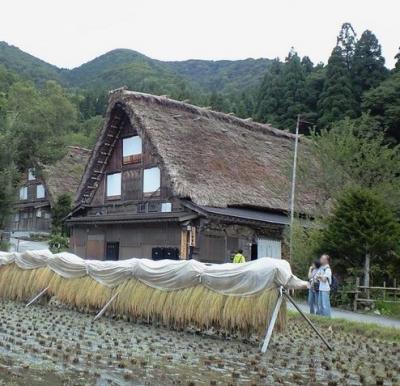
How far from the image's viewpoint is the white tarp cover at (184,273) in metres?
8.71

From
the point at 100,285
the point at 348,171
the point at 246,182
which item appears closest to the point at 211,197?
the point at 246,182

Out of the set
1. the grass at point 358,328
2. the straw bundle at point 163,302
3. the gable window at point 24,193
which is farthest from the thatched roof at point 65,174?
the grass at point 358,328

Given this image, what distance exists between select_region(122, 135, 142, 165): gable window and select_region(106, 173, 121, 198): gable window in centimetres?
81

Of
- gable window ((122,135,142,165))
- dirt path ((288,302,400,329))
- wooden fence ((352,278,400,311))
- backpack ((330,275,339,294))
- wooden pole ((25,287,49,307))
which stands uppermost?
gable window ((122,135,142,165))

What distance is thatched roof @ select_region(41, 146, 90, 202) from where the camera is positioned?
1485 inches

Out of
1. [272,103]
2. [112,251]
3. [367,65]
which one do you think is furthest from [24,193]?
[367,65]

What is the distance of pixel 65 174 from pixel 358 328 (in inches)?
1234

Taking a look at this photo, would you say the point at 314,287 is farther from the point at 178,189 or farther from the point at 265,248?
the point at 265,248

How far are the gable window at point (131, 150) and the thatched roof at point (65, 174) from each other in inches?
577

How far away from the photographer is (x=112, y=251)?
2272 centimetres

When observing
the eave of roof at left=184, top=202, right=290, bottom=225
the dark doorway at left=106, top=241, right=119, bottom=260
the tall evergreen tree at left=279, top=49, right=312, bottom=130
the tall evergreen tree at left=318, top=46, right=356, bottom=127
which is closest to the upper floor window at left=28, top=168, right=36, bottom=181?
the dark doorway at left=106, top=241, right=119, bottom=260

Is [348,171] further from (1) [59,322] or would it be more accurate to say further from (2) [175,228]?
(1) [59,322]

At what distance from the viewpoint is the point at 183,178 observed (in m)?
19.5

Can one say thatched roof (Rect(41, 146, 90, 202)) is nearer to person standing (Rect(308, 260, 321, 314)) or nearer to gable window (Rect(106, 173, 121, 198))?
gable window (Rect(106, 173, 121, 198))
